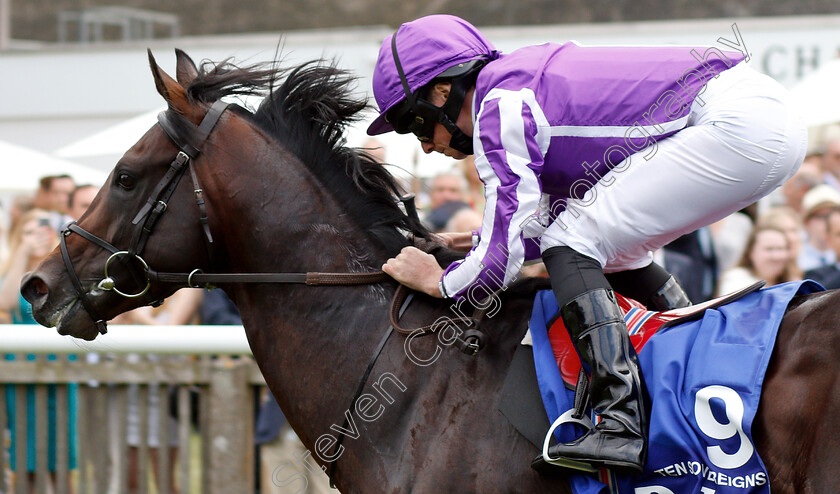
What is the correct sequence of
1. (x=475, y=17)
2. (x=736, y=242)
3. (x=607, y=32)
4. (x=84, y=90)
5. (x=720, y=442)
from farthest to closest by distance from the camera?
(x=475, y=17)
(x=84, y=90)
(x=607, y=32)
(x=736, y=242)
(x=720, y=442)

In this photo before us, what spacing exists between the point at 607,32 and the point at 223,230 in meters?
9.44

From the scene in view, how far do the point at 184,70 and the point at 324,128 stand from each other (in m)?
0.53

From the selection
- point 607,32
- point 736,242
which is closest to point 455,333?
point 736,242

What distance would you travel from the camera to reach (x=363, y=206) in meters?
2.99

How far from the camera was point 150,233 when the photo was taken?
2885 millimetres

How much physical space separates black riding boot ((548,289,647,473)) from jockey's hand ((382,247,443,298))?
0.51 m

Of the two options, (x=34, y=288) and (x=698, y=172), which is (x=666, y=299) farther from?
(x=34, y=288)

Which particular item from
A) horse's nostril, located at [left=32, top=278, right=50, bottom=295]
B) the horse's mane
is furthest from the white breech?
horse's nostril, located at [left=32, top=278, right=50, bottom=295]

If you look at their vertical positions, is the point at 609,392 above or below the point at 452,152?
below

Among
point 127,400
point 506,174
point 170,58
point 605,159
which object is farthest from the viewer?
point 170,58

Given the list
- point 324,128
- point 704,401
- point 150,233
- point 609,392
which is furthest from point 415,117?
point 704,401

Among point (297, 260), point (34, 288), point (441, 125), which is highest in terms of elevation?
point (441, 125)

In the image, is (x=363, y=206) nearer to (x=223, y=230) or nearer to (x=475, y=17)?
(x=223, y=230)

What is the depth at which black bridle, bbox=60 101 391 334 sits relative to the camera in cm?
287
